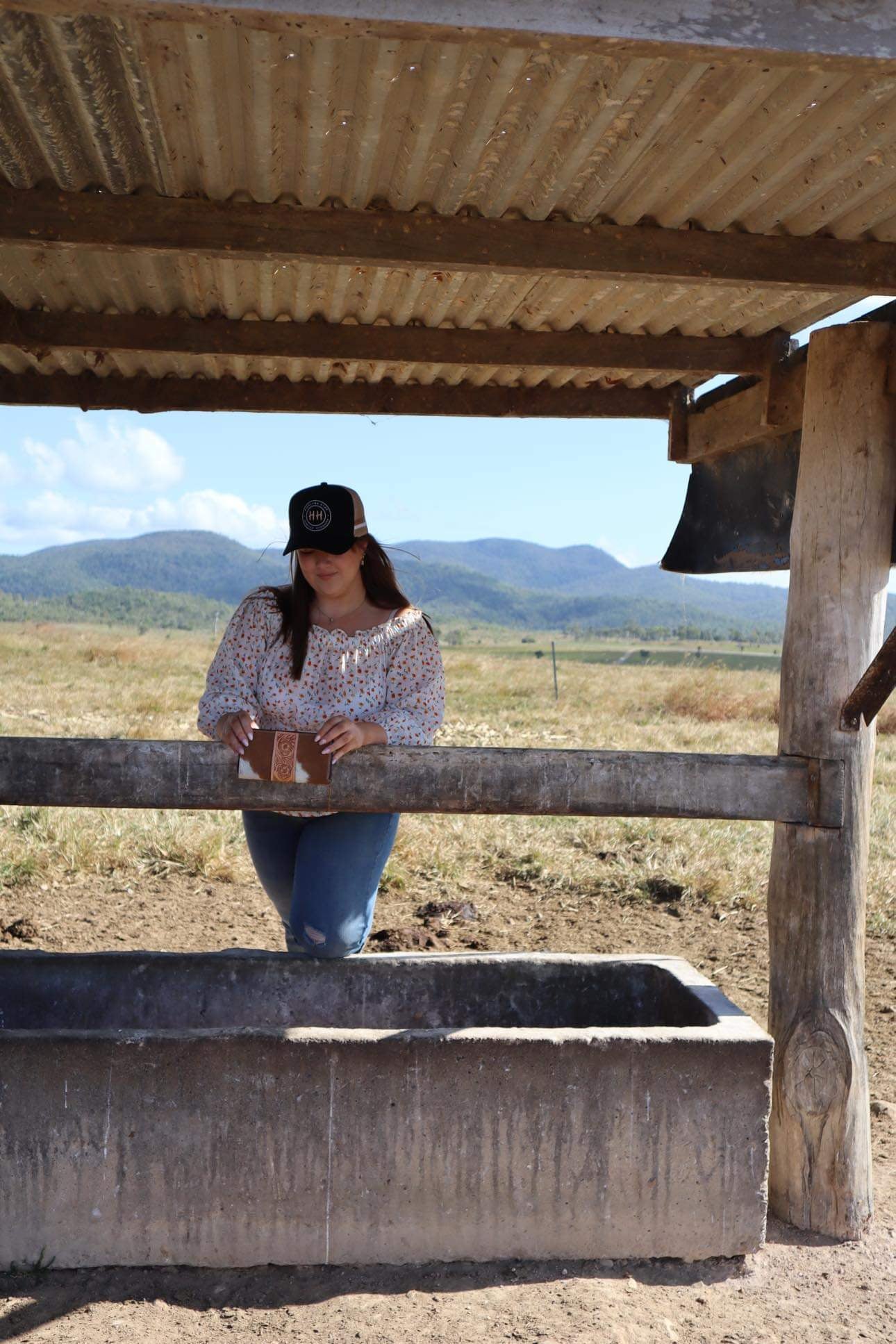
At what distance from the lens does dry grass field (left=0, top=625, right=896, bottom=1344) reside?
9.46ft

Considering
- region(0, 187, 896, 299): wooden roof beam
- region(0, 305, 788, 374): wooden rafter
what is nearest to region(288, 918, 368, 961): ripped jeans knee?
region(0, 187, 896, 299): wooden roof beam

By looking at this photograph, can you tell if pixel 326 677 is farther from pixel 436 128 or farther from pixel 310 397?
pixel 310 397

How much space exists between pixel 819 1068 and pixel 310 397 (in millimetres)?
3283

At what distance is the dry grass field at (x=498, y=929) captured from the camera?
2.88 meters

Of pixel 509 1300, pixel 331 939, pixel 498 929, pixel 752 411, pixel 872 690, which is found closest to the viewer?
pixel 509 1300

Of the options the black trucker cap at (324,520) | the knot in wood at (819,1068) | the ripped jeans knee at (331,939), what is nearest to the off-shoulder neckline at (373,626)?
the black trucker cap at (324,520)

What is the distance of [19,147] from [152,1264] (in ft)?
9.40

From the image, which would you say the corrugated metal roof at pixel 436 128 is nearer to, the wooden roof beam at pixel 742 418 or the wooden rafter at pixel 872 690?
the wooden roof beam at pixel 742 418

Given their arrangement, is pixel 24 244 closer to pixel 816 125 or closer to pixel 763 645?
pixel 816 125

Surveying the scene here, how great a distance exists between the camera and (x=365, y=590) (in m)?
3.67

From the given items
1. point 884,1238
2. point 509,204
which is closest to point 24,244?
point 509,204

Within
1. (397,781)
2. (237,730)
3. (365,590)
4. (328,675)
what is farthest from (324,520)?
(397,781)

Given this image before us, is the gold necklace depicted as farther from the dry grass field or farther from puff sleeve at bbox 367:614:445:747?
the dry grass field

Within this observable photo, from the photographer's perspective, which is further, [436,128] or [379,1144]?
[379,1144]
